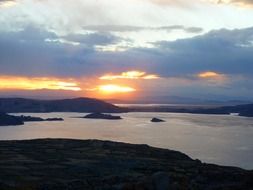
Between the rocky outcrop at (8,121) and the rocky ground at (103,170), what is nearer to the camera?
the rocky ground at (103,170)

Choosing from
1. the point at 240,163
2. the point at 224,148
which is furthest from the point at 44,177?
the point at 224,148

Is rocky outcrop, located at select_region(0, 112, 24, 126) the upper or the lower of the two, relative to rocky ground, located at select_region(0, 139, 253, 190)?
lower

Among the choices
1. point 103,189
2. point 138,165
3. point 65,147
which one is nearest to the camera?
point 103,189

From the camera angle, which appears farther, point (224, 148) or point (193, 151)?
point (224, 148)

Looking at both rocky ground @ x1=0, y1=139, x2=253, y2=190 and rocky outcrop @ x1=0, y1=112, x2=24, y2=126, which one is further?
rocky outcrop @ x1=0, y1=112, x2=24, y2=126

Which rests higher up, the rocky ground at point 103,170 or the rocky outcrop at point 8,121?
the rocky ground at point 103,170

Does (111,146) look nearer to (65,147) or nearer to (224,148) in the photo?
(65,147)

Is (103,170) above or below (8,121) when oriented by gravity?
above

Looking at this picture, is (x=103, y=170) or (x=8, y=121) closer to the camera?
(x=103, y=170)
